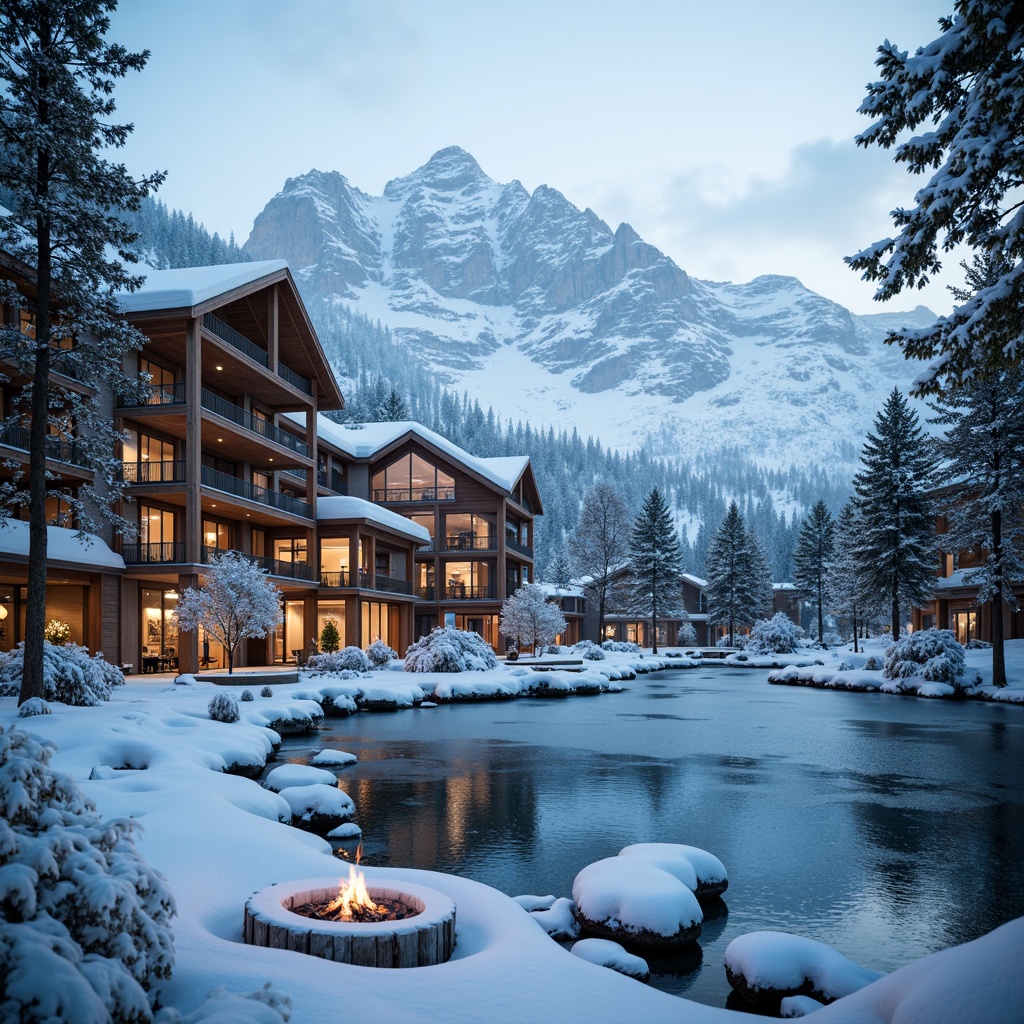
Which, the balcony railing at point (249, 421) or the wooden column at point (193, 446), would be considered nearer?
the wooden column at point (193, 446)

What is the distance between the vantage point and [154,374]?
3188cm

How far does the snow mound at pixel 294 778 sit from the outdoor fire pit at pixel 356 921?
20.7 ft

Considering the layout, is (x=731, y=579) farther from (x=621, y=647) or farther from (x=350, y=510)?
(x=350, y=510)

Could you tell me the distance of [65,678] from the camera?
17125 mm

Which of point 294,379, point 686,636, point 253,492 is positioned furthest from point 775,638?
point 253,492

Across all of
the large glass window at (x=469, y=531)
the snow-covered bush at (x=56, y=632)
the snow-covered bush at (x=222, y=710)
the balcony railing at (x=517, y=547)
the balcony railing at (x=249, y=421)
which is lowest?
the snow-covered bush at (x=222, y=710)

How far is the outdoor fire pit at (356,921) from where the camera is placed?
5.61 meters

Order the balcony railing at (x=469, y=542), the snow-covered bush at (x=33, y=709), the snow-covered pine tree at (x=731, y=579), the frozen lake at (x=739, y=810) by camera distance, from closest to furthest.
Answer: the frozen lake at (x=739, y=810)
the snow-covered bush at (x=33, y=709)
the balcony railing at (x=469, y=542)
the snow-covered pine tree at (x=731, y=579)

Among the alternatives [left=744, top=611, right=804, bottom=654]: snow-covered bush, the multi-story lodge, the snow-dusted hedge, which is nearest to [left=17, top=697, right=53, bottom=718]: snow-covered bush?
the snow-dusted hedge

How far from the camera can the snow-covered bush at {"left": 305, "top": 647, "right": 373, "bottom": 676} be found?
105 ft

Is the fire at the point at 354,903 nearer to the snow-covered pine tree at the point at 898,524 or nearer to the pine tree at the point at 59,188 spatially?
the pine tree at the point at 59,188

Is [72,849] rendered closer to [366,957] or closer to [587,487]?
[366,957]

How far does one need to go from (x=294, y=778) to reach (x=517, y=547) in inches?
1709

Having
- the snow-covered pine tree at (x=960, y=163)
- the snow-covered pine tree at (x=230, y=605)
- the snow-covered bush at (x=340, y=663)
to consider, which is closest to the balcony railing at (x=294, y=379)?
the snow-covered bush at (x=340, y=663)
